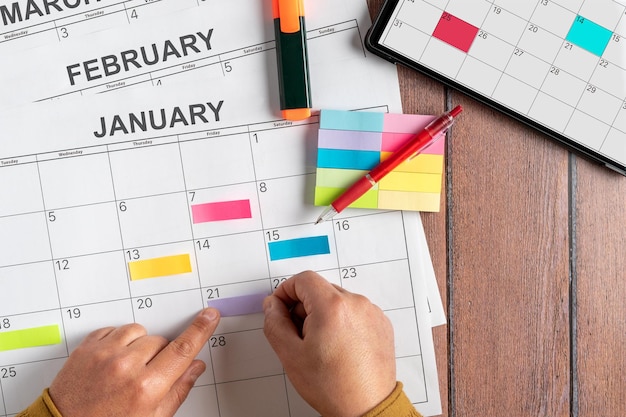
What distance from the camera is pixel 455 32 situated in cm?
71

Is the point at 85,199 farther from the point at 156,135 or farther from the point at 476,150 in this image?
the point at 476,150

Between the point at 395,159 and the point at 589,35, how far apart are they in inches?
10.9

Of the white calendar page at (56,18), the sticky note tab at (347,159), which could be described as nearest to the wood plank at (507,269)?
the sticky note tab at (347,159)

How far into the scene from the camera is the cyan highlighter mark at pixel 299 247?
73 centimetres

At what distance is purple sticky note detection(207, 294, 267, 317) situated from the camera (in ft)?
2.39

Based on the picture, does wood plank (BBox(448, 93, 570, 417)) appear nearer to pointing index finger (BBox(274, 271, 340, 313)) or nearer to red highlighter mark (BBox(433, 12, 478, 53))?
red highlighter mark (BBox(433, 12, 478, 53))

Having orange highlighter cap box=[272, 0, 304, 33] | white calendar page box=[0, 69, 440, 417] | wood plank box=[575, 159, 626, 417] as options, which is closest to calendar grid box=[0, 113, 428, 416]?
white calendar page box=[0, 69, 440, 417]

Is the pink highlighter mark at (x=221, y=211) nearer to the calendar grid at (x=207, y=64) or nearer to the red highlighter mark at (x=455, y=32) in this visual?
the calendar grid at (x=207, y=64)

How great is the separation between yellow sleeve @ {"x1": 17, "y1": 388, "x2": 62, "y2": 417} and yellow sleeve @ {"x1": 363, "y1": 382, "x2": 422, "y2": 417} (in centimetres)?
36

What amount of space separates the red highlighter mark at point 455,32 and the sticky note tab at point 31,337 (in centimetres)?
60

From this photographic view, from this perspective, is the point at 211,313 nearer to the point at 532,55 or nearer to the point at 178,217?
the point at 178,217

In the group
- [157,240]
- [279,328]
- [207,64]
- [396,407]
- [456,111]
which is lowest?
[396,407]

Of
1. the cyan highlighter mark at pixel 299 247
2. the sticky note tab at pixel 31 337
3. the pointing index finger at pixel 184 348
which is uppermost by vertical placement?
the cyan highlighter mark at pixel 299 247

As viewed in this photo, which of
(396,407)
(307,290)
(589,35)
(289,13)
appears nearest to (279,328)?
(307,290)
